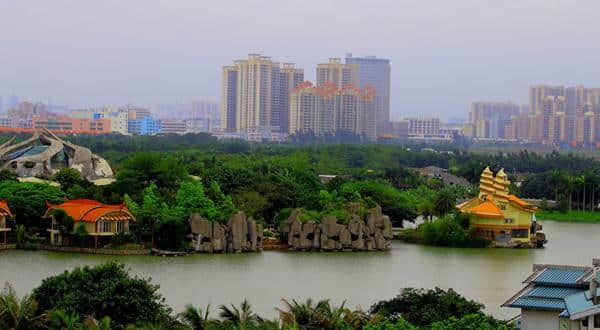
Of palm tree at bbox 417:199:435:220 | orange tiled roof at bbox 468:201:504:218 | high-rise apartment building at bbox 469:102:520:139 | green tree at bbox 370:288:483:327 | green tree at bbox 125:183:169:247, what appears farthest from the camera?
high-rise apartment building at bbox 469:102:520:139

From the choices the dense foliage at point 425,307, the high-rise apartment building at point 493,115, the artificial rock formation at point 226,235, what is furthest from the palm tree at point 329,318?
the high-rise apartment building at point 493,115

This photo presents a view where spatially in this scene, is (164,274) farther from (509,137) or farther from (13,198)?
(509,137)

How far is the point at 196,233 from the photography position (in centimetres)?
2127

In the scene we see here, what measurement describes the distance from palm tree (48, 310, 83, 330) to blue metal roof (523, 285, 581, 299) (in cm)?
367

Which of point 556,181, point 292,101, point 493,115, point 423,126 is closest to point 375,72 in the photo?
point 493,115

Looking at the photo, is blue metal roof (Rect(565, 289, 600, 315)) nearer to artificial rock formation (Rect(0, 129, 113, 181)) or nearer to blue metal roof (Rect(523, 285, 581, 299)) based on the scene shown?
blue metal roof (Rect(523, 285, 581, 299))

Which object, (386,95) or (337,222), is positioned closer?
(337,222)

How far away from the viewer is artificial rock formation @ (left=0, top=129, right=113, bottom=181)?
2959cm

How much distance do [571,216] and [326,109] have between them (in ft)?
184

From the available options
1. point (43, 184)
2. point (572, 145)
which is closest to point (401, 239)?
point (43, 184)

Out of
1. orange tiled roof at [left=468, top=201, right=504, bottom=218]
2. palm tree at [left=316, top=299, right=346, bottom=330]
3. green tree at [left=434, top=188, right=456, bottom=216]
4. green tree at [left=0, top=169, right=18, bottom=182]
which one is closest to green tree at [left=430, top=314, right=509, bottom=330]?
palm tree at [left=316, top=299, right=346, bottom=330]

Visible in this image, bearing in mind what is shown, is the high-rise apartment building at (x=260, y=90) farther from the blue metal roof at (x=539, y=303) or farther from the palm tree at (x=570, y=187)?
the blue metal roof at (x=539, y=303)

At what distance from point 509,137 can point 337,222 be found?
9620 cm

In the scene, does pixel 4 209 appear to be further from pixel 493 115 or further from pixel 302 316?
pixel 493 115
